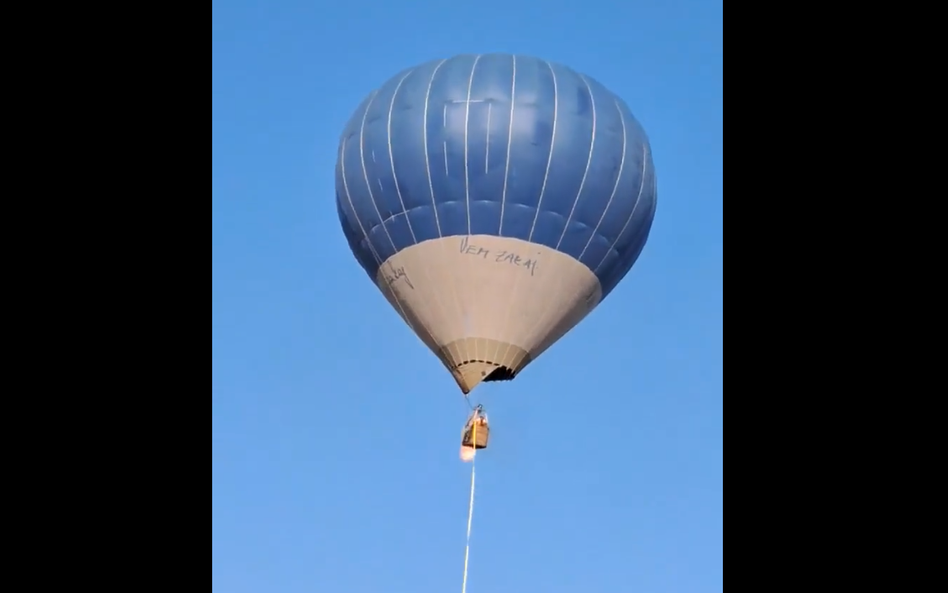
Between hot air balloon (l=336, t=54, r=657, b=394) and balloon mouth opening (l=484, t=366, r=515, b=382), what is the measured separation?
1 cm

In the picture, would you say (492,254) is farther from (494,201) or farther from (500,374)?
(500,374)

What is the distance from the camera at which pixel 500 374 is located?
11.7 metres

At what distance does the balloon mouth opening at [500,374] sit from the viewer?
456 inches

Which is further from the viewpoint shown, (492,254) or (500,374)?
(500,374)

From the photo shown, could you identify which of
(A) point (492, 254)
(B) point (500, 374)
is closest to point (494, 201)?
(A) point (492, 254)

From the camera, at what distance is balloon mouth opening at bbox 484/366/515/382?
1159 cm

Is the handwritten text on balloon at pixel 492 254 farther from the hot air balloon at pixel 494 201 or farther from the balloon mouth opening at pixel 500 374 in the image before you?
the balloon mouth opening at pixel 500 374

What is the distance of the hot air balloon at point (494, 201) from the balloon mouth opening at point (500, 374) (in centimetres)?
1

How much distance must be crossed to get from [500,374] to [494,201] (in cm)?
157

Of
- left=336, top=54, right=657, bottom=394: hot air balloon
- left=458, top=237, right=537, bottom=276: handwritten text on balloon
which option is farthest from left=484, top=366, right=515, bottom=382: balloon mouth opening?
left=458, top=237, right=537, bottom=276: handwritten text on balloon

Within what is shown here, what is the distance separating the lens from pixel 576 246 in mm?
11625

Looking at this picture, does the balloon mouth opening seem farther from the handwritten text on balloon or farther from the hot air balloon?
the handwritten text on balloon
